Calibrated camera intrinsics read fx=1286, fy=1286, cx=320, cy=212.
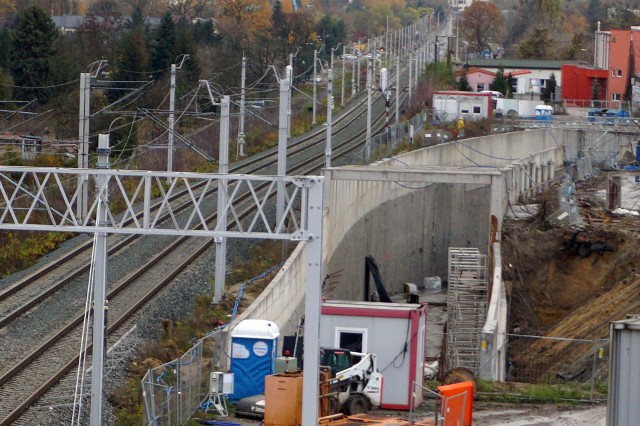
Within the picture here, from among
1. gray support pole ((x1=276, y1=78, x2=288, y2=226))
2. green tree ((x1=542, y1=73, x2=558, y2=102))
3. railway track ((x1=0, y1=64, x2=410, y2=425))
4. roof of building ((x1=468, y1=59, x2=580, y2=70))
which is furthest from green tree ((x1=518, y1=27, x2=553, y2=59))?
gray support pole ((x1=276, y1=78, x2=288, y2=226))

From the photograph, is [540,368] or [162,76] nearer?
[540,368]

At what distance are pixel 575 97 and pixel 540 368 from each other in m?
48.8

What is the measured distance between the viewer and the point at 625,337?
14.0m

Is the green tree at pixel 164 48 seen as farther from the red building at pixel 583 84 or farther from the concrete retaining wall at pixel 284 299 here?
the concrete retaining wall at pixel 284 299

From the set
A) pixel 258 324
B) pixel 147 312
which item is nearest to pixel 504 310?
pixel 147 312

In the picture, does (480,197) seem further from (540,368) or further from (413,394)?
(413,394)

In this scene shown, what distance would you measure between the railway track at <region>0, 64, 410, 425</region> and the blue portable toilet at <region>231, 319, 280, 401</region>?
7.94ft

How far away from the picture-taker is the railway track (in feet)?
55.1

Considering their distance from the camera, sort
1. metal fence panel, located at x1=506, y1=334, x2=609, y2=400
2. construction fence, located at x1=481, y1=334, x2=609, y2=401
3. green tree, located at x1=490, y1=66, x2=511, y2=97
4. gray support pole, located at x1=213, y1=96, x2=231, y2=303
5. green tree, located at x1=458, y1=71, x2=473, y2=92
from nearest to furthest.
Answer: gray support pole, located at x1=213, y1=96, x2=231, y2=303, construction fence, located at x1=481, y1=334, x2=609, y2=401, metal fence panel, located at x1=506, y1=334, x2=609, y2=400, green tree, located at x1=458, y1=71, x2=473, y2=92, green tree, located at x1=490, y1=66, x2=511, y2=97

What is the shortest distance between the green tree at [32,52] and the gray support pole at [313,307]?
3823cm

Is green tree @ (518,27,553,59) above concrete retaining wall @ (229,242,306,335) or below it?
above

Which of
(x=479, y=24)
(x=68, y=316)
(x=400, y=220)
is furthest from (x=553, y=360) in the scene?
(x=479, y=24)

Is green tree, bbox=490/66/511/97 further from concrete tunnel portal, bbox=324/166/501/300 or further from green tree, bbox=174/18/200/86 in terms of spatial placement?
concrete tunnel portal, bbox=324/166/501/300

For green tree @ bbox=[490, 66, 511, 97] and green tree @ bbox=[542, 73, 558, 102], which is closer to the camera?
green tree @ bbox=[490, 66, 511, 97]
